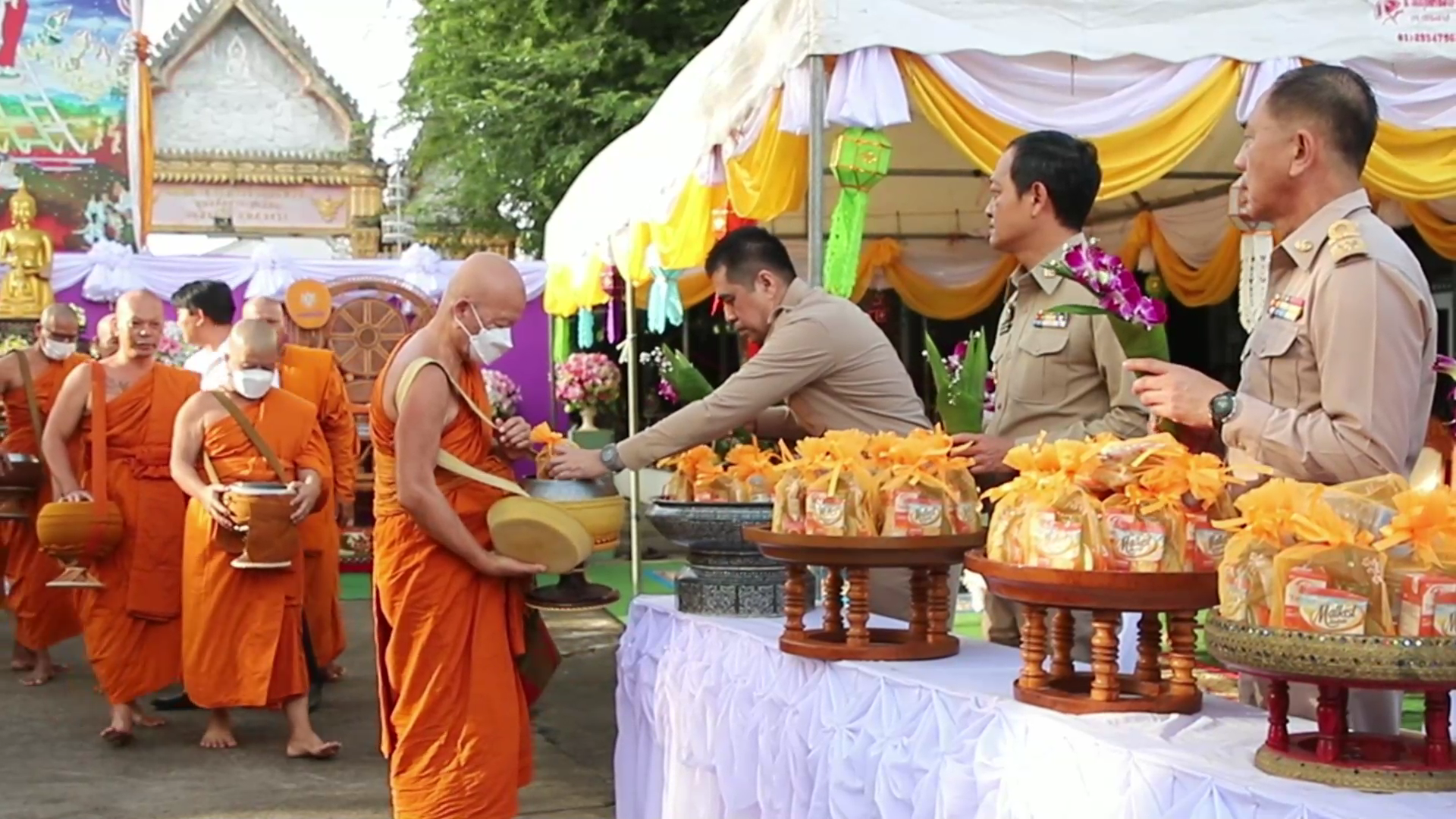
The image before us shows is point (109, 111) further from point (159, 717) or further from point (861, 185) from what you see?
point (861, 185)

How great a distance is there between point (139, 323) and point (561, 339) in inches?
241

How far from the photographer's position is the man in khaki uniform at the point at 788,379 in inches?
135

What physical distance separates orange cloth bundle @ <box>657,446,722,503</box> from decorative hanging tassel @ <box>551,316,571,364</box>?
7880 mm

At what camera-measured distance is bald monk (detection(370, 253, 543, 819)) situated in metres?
3.48

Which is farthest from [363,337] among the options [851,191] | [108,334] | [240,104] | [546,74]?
[240,104]

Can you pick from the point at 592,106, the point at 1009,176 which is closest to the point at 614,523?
the point at 1009,176

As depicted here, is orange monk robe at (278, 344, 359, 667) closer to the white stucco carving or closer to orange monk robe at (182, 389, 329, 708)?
orange monk robe at (182, 389, 329, 708)

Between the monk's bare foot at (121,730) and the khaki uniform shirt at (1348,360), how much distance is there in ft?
15.2

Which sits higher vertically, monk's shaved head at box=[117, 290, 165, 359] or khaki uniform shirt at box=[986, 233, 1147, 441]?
monk's shaved head at box=[117, 290, 165, 359]

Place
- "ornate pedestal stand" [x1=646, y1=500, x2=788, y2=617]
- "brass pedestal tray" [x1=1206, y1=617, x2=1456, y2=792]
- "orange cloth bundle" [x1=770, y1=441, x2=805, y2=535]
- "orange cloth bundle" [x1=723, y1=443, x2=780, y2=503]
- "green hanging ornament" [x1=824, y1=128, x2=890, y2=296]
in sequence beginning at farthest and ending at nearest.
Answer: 1. "green hanging ornament" [x1=824, y1=128, x2=890, y2=296]
2. "orange cloth bundle" [x1=723, y1=443, x2=780, y2=503]
3. "ornate pedestal stand" [x1=646, y1=500, x2=788, y2=617]
4. "orange cloth bundle" [x1=770, y1=441, x2=805, y2=535]
5. "brass pedestal tray" [x1=1206, y1=617, x2=1456, y2=792]

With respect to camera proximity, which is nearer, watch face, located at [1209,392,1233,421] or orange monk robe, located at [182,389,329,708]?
watch face, located at [1209,392,1233,421]

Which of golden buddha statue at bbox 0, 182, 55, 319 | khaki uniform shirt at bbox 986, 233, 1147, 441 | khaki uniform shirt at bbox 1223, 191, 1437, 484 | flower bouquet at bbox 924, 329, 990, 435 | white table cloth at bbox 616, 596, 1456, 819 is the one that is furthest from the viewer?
golden buddha statue at bbox 0, 182, 55, 319

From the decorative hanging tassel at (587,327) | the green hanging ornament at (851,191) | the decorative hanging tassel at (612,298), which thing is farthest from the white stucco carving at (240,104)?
the green hanging ornament at (851,191)

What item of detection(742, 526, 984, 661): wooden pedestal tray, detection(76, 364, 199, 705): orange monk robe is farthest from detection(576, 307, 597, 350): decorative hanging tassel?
detection(742, 526, 984, 661): wooden pedestal tray
